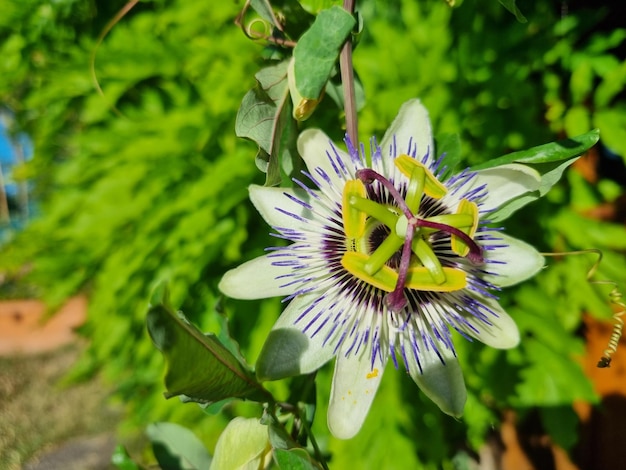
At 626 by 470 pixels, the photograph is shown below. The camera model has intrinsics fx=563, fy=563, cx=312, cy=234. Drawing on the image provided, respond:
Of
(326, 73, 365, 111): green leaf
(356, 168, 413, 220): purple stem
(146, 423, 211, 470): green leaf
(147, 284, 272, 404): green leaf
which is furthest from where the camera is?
(146, 423, 211, 470): green leaf

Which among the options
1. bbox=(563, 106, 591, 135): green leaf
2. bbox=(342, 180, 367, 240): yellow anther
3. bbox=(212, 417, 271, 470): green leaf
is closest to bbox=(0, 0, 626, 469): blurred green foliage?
bbox=(563, 106, 591, 135): green leaf

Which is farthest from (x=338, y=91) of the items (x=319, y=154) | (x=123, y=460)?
(x=123, y=460)

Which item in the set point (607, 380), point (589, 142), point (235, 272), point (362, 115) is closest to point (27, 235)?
point (362, 115)

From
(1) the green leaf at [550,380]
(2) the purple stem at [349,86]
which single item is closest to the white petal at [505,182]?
(2) the purple stem at [349,86]

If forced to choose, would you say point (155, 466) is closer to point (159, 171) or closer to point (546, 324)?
point (159, 171)

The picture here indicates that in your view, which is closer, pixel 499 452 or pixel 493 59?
pixel 493 59

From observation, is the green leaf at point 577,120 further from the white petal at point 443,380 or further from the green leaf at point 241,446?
the green leaf at point 241,446

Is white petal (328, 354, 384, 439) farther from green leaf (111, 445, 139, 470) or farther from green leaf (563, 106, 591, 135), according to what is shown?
green leaf (563, 106, 591, 135)
